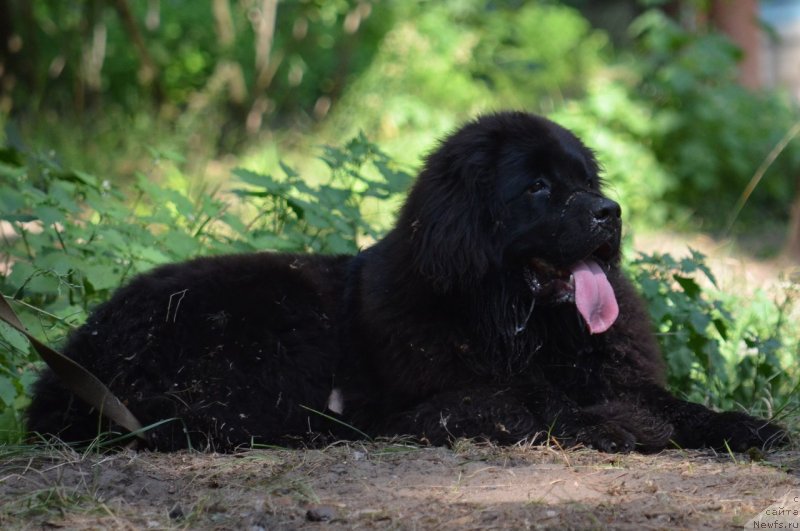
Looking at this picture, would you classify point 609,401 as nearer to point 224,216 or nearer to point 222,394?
point 222,394

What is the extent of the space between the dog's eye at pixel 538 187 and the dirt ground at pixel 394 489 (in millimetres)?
990

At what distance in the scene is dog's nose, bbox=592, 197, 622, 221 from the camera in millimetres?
3662

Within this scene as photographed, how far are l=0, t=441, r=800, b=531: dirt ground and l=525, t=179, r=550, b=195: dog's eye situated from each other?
0.99 m

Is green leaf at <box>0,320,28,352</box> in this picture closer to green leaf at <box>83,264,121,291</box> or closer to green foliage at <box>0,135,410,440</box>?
green foliage at <box>0,135,410,440</box>

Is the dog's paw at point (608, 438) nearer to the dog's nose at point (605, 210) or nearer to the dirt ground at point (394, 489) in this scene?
the dirt ground at point (394, 489)

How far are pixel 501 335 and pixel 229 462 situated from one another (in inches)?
43.8

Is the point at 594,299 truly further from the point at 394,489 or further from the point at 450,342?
the point at 394,489

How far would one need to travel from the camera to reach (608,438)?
3502mm

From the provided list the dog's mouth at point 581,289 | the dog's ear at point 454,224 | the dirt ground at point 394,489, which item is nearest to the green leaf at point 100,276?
the dirt ground at point 394,489

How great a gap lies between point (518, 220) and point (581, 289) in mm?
351

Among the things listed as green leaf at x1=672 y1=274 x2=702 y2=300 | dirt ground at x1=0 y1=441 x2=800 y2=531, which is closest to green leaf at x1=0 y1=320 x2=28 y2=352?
dirt ground at x1=0 y1=441 x2=800 y2=531

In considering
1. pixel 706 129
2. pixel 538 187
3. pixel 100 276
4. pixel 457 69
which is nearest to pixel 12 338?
pixel 100 276

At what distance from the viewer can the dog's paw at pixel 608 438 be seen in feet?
11.4

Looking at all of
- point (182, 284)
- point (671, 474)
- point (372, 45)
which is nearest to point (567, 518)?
point (671, 474)
